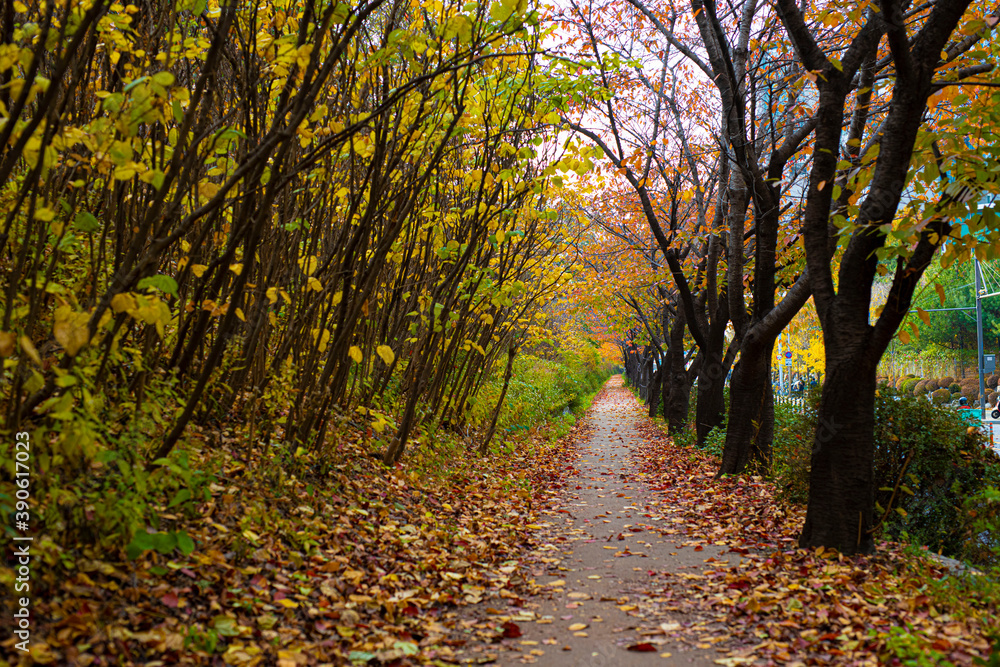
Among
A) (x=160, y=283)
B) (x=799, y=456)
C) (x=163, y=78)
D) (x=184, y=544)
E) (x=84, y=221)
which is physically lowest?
(x=184, y=544)

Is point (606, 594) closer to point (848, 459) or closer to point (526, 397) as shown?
point (848, 459)

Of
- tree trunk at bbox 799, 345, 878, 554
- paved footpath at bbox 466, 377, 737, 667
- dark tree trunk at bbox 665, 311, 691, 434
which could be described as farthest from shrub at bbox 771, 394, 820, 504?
dark tree trunk at bbox 665, 311, 691, 434

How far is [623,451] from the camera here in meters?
13.4

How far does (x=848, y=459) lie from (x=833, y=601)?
4.45ft

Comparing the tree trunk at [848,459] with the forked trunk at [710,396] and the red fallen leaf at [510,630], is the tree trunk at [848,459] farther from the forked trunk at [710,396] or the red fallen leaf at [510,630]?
the forked trunk at [710,396]

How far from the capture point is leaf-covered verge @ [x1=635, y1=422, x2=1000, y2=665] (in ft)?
10.3

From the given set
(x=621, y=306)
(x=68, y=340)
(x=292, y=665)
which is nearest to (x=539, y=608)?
(x=292, y=665)

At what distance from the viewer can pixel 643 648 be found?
3369mm

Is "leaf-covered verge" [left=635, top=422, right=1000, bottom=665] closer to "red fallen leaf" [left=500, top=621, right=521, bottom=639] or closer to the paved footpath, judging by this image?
the paved footpath

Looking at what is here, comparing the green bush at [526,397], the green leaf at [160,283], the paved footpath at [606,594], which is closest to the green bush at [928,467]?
the paved footpath at [606,594]

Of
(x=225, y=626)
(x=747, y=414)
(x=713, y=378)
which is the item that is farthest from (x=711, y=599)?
(x=713, y=378)

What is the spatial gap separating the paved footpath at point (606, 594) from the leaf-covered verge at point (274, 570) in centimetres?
32

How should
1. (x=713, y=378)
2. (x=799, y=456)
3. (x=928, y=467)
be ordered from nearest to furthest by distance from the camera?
1. (x=928, y=467)
2. (x=799, y=456)
3. (x=713, y=378)

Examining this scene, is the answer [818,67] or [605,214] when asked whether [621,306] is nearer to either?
[605,214]
